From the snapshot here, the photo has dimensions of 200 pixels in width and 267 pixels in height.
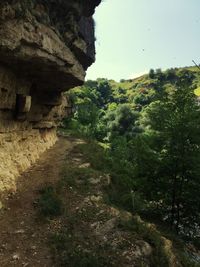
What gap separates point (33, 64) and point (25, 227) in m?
7.49

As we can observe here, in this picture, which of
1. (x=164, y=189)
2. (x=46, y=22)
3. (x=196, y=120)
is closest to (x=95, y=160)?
(x=164, y=189)

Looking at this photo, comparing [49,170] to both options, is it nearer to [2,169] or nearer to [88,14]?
[2,169]

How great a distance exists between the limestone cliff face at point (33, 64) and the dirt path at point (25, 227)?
76 cm

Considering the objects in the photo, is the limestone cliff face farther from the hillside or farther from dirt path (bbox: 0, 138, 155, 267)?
the hillside

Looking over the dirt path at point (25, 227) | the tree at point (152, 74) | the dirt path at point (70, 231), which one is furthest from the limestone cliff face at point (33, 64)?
the tree at point (152, 74)

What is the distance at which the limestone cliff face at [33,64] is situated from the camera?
14.3m

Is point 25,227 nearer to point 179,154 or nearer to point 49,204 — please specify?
point 49,204

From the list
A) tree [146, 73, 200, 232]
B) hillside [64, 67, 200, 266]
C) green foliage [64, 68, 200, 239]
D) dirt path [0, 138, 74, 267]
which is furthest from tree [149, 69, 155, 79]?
dirt path [0, 138, 74, 267]

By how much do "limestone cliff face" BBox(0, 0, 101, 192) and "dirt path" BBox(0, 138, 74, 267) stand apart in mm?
758

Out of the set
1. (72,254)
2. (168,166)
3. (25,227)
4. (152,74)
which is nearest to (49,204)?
(25,227)

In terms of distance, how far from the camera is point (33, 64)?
16547 mm

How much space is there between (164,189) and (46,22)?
10625 millimetres

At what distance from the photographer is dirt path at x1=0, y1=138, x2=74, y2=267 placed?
37.6ft

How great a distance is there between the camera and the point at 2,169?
1633 cm
